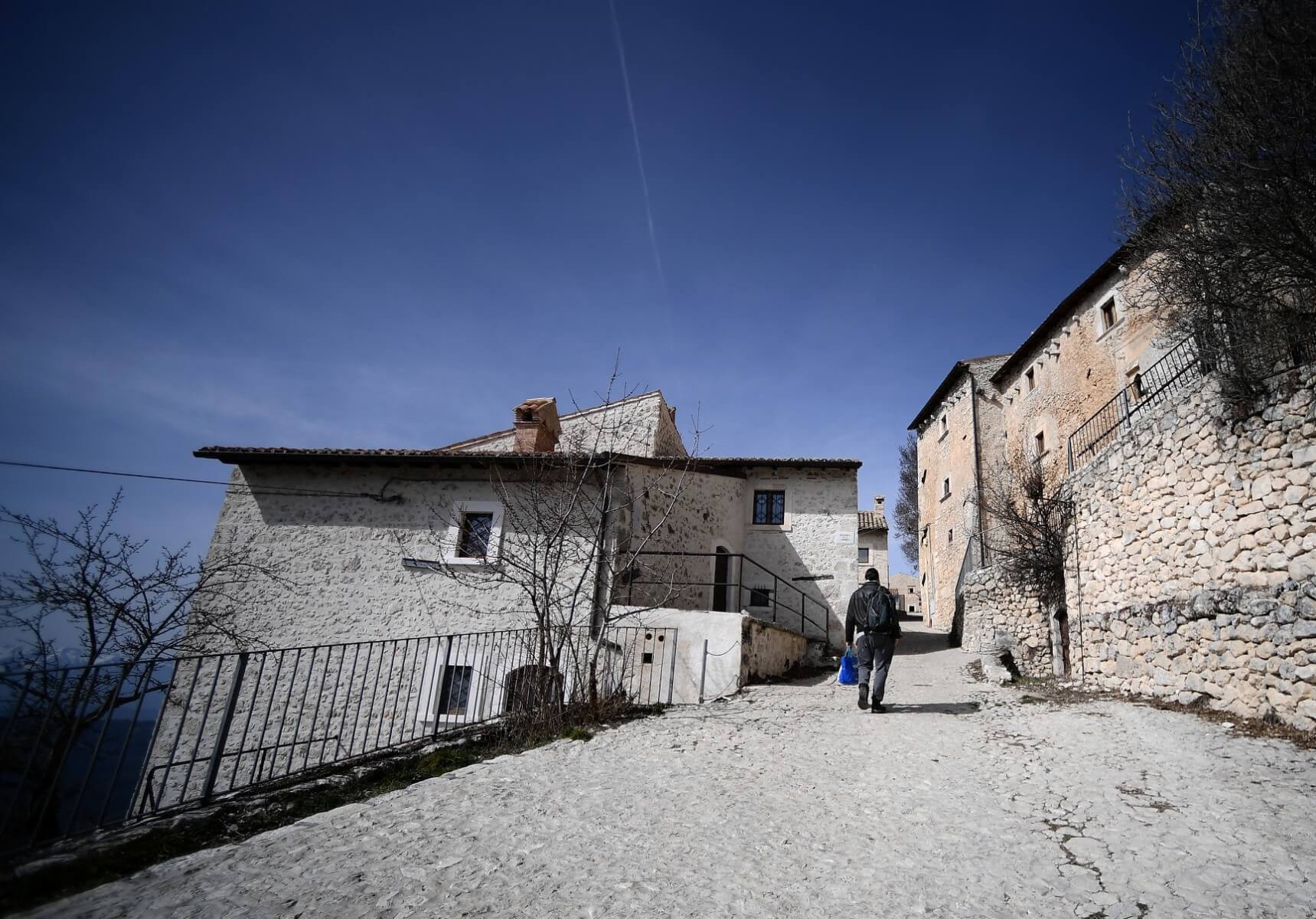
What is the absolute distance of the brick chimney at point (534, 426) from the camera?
1492cm

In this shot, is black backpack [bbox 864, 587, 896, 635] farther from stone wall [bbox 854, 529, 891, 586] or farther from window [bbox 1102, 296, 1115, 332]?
stone wall [bbox 854, 529, 891, 586]

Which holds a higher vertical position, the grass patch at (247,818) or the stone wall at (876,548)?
the stone wall at (876,548)

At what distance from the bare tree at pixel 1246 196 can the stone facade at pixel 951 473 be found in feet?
47.5

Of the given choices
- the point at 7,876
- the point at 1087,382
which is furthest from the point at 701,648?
the point at 1087,382

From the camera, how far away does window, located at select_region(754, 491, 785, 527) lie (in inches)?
612

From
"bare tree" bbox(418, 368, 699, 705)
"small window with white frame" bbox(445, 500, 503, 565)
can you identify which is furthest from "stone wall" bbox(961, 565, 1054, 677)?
"small window with white frame" bbox(445, 500, 503, 565)

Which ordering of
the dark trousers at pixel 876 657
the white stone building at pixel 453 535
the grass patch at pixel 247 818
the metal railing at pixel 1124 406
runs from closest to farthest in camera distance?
the grass patch at pixel 247 818
the dark trousers at pixel 876 657
the white stone building at pixel 453 535
the metal railing at pixel 1124 406

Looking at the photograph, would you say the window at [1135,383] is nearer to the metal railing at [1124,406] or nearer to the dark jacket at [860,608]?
the metal railing at [1124,406]

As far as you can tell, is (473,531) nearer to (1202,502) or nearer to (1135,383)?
(1202,502)

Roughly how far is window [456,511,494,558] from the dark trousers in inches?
305

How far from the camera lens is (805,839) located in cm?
359

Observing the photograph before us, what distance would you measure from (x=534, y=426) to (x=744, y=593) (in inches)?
266

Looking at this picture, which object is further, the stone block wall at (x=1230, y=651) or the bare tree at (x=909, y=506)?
the bare tree at (x=909, y=506)

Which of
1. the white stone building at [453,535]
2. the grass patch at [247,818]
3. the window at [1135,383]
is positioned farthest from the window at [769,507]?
the grass patch at [247,818]
